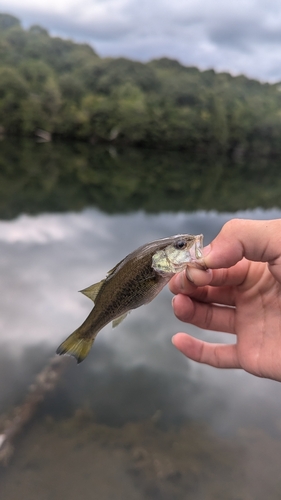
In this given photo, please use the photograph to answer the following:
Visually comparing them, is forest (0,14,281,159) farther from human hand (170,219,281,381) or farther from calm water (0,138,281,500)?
human hand (170,219,281,381)

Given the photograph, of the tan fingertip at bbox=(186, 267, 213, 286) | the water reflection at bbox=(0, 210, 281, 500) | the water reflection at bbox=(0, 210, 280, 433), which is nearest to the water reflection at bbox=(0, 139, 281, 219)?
the water reflection at bbox=(0, 210, 280, 433)

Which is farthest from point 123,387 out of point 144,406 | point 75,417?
point 75,417

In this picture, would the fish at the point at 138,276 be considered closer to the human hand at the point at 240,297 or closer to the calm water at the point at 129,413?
the human hand at the point at 240,297

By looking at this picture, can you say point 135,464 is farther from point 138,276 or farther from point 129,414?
point 138,276

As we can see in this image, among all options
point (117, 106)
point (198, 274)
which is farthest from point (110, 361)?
point (117, 106)

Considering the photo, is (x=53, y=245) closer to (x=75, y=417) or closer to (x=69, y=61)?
(x=75, y=417)

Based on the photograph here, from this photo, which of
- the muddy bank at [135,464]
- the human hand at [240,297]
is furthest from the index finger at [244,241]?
the muddy bank at [135,464]
